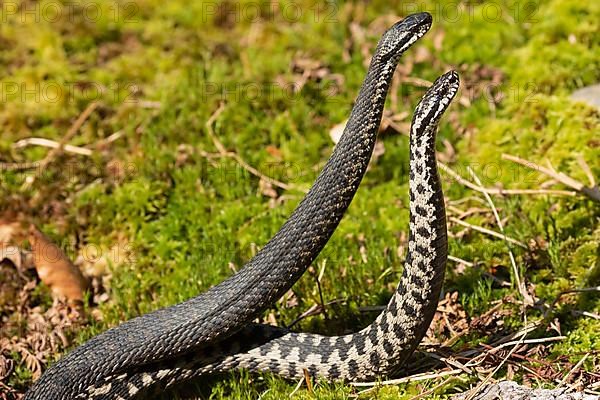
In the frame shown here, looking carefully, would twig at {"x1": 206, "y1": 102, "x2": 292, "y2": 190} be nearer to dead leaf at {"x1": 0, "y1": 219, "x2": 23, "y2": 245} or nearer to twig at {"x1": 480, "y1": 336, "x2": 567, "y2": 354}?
dead leaf at {"x1": 0, "y1": 219, "x2": 23, "y2": 245}

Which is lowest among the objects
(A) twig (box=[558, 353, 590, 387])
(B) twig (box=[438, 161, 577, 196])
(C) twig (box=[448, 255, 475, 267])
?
(A) twig (box=[558, 353, 590, 387])

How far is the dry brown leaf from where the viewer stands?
25.0 feet

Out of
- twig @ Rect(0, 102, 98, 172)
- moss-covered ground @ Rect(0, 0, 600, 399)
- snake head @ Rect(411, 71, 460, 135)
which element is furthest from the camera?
twig @ Rect(0, 102, 98, 172)

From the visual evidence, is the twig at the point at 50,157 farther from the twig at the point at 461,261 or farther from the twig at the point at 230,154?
the twig at the point at 461,261

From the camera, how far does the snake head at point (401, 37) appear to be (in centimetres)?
573

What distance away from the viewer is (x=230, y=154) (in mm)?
8852

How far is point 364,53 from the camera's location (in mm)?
9859

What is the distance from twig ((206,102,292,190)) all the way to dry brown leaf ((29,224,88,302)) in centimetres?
195

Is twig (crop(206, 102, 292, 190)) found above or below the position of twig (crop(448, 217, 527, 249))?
above

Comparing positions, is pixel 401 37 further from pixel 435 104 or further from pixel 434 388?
pixel 434 388

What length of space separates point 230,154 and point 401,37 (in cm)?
345

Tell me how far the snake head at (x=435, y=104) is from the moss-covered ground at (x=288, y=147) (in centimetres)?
177

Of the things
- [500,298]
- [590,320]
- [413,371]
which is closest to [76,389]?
[413,371]

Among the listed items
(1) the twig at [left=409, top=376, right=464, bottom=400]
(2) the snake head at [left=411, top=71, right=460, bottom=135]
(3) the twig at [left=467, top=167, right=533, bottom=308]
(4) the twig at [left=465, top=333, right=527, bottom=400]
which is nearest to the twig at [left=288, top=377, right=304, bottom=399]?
(1) the twig at [left=409, top=376, right=464, bottom=400]
